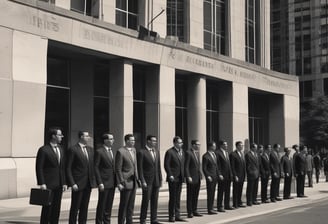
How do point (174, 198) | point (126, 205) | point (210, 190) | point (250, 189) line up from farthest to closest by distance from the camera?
1. point (250, 189)
2. point (210, 190)
3. point (174, 198)
4. point (126, 205)

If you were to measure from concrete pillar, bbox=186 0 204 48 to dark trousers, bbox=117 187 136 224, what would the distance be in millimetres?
20464

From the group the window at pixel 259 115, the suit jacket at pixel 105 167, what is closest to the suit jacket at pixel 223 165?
the suit jacket at pixel 105 167

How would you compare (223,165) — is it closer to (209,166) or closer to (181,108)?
(209,166)

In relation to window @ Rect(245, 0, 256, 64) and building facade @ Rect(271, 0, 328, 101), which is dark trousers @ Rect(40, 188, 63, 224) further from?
building facade @ Rect(271, 0, 328, 101)

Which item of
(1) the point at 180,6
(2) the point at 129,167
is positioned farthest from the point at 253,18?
(2) the point at 129,167

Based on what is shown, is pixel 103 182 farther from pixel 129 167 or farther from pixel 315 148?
pixel 315 148

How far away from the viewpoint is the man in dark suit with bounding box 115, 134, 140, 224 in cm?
1050

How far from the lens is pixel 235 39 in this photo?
34688 mm

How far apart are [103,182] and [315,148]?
52746mm

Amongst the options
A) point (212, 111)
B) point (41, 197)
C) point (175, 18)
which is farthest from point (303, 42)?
point (41, 197)

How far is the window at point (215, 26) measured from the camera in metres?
32.8

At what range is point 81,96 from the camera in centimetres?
2550

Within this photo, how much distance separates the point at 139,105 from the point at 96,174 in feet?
59.8

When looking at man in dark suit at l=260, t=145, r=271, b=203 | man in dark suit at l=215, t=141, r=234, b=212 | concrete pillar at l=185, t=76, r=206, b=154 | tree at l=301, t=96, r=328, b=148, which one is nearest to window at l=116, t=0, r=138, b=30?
concrete pillar at l=185, t=76, r=206, b=154
